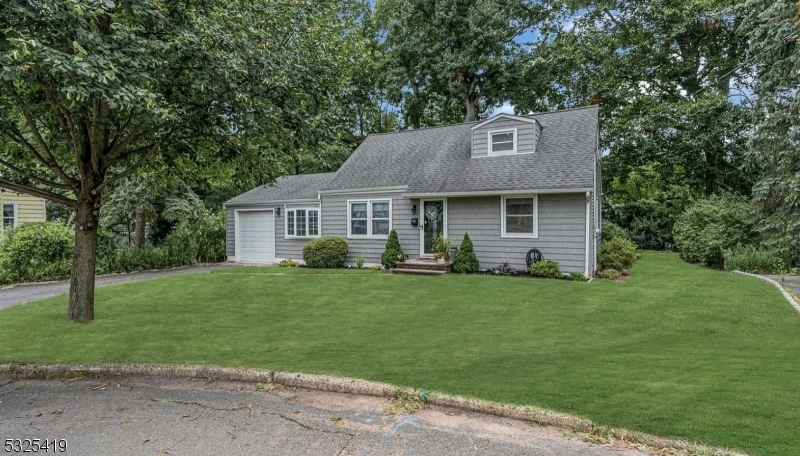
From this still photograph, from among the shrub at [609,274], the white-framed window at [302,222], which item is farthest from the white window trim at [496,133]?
the white-framed window at [302,222]

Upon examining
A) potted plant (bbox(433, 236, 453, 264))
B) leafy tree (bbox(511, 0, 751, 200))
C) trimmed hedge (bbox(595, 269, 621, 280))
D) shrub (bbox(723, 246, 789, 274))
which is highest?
leafy tree (bbox(511, 0, 751, 200))

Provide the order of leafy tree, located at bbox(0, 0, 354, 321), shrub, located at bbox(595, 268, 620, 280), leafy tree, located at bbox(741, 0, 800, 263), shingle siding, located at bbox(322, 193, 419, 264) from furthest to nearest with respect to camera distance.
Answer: shingle siding, located at bbox(322, 193, 419, 264) < leafy tree, located at bbox(741, 0, 800, 263) < shrub, located at bbox(595, 268, 620, 280) < leafy tree, located at bbox(0, 0, 354, 321)

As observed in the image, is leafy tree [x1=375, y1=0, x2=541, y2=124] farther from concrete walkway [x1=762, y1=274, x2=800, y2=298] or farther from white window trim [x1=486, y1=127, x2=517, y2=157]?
concrete walkway [x1=762, y1=274, x2=800, y2=298]

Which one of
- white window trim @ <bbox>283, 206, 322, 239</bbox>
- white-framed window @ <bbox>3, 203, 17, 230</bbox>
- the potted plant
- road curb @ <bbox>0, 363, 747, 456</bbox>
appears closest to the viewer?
road curb @ <bbox>0, 363, 747, 456</bbox>

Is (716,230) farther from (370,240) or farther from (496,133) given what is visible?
(370,240)

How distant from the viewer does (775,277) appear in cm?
1148

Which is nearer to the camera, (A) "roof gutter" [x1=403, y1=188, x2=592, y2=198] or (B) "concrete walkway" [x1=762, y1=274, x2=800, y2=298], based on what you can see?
(B) "concrete walkway" [x1=762, y1=274, x2=800, y2=298]

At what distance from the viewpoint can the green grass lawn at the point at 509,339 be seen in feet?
12.4

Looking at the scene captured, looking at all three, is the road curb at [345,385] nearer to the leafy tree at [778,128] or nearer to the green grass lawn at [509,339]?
the green grass lawn at [509,339]

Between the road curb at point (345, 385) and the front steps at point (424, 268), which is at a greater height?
the front steps at point (424, 268)

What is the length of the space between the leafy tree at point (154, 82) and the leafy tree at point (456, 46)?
17555 millimetres

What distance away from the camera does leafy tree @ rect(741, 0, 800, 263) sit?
12.1 meters

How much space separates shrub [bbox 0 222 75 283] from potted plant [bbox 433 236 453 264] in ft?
36.8

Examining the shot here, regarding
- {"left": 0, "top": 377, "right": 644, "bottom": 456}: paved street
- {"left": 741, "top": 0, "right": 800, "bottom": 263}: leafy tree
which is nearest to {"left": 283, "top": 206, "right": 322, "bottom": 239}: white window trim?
{"left": 0, "top": 377, "right": 644, "bottom": 456}: paved street
